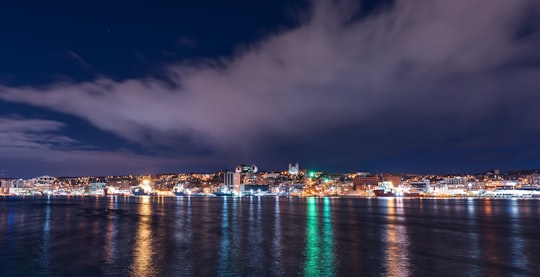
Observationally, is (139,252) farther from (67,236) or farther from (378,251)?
(378,251)

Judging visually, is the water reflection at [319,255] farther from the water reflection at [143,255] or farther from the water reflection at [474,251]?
the water reflection at [143,255]

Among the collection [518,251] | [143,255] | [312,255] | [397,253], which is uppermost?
[143,255]

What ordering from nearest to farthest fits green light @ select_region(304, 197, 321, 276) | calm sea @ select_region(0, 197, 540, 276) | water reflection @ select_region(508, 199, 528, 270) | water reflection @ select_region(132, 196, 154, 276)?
1. water reflection @ select_region(132, 196, 154, 276)
2. green light @ select_region(304, 197, 321, 276)
3. calm sea @ select_region(0, 197, 540, 276)
4. water reflection @ select_region(508, 199, 528, 270)

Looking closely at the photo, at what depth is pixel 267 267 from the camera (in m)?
22.7

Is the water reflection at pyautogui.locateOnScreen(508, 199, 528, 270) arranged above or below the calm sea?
below

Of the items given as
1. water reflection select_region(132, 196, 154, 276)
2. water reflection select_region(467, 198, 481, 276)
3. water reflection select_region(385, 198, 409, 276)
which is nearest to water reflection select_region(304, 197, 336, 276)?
water reflection select_region(385, 198, 409, 276)

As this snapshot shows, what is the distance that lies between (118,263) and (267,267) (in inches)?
322

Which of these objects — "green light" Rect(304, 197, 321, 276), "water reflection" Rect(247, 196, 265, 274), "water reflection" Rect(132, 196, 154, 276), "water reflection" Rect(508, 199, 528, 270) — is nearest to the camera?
"water reflection" Rect(132, 196, 154, 276)

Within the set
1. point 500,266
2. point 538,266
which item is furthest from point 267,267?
point 538,266

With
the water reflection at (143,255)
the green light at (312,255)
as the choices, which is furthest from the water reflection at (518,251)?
the water reflection at (143,255)

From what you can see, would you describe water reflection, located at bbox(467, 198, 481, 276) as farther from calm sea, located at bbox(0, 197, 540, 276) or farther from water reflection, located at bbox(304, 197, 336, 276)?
water reflection, located at bbox(304, 197, 336, 276)

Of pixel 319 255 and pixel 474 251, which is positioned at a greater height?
pixel 319 255

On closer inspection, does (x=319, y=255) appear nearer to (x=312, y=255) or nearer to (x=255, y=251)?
(x=312, y=255)

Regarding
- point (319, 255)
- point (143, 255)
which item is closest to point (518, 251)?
point (319, 255)
